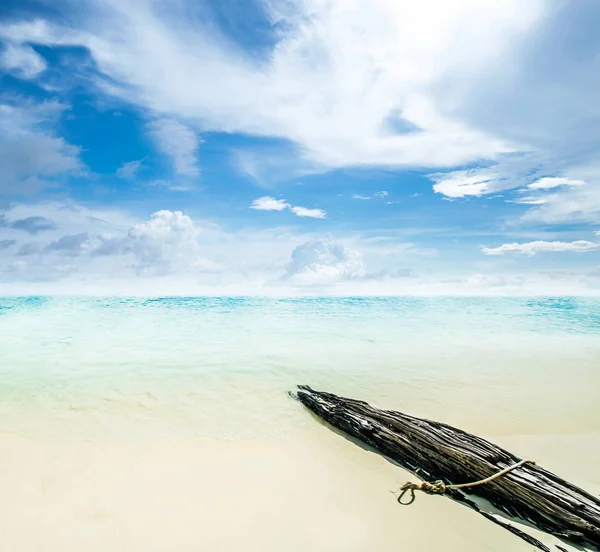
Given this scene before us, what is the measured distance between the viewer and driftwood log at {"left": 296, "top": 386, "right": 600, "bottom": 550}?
10.8 ft

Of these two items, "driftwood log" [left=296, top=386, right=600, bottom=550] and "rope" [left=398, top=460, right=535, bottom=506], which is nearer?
"driftwood log" [left=296, top=386, right=600, bottom=550]

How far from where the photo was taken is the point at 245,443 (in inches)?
216

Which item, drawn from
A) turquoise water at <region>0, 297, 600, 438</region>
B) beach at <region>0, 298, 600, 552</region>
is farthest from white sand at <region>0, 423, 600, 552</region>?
turquoise water at <region>0, 297, 600, 438</region>

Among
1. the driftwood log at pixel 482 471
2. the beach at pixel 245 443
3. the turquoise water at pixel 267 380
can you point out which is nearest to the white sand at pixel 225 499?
the beach at pixel 245 443

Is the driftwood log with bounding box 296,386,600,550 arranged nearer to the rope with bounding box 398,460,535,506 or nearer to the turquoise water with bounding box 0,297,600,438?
the rope with bounding box 398,460,535,506

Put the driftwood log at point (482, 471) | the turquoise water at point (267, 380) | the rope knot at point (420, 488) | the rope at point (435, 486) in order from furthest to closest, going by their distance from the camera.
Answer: the turquoise water at point (267, 380) → the rope knot at point (420, 488) → the rope at point (435, 486) → the driftwood log at point (482, 471)

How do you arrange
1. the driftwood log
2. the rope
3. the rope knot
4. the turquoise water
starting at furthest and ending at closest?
the turquoise water → the rope knot → the rope → the driftwood log

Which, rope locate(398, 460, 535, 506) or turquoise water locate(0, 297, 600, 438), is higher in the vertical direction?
rope locate(398, 460, 535, 506)

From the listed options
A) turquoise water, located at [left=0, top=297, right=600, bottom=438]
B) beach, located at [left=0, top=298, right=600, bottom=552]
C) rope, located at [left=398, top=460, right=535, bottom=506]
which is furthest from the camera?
turquoise water, located at [left=0, top=297, right=600, bottom=438]

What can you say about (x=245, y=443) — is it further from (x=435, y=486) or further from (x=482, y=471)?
(x=482, y=471)

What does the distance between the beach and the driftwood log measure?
0.20m

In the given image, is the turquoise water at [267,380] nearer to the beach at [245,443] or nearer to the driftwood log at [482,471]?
the beach at [245,443]

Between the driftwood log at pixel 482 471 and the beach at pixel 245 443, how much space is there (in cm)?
20

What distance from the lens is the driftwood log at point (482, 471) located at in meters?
3.28
